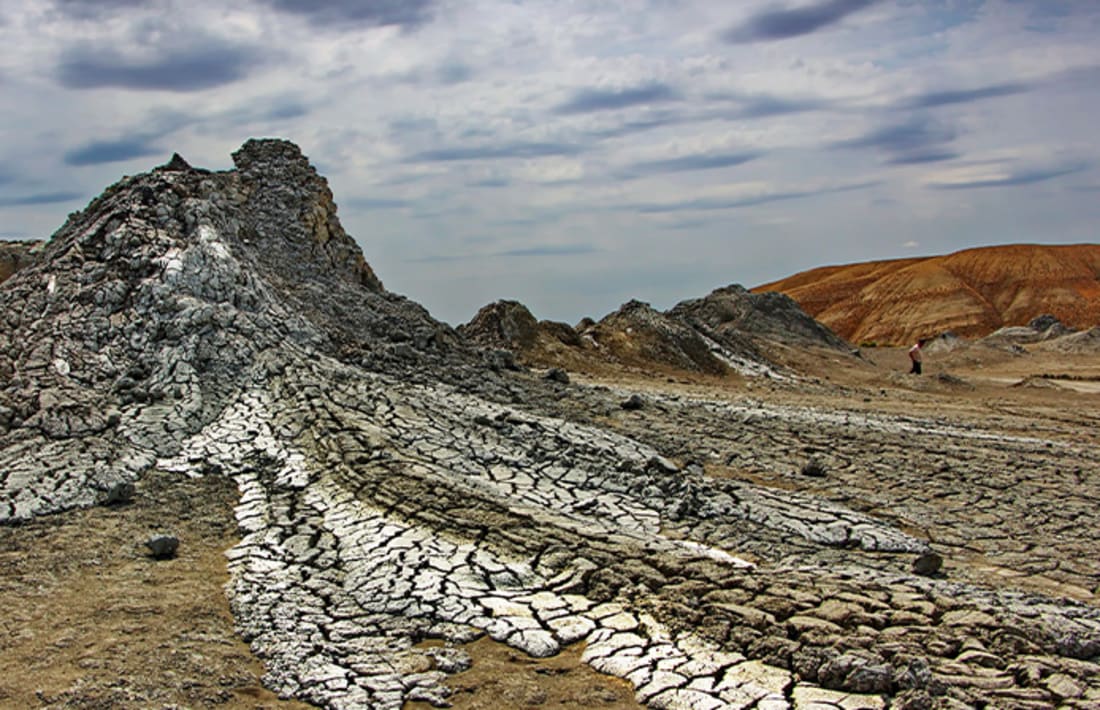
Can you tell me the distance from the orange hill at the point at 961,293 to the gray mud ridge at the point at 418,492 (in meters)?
41.3

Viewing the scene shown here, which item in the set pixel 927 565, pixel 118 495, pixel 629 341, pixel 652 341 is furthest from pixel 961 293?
pixel 118 495

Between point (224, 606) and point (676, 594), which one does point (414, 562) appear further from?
point (676, 594)

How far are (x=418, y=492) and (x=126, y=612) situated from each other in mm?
2496

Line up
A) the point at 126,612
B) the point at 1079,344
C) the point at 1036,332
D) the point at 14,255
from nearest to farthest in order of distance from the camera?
the point at 126,612
the point at 14,255
the point at 1079,344
the point at 1036,332

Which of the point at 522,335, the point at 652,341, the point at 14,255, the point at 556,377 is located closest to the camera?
the point at 556,377

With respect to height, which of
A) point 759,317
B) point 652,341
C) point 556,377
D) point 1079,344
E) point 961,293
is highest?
point 961,293

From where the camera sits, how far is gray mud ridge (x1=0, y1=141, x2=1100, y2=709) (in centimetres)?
499

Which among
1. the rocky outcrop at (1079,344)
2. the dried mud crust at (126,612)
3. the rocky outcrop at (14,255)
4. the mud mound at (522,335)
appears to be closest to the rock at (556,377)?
the mud mound at (522,335)

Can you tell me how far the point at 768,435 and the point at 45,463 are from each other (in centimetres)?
846

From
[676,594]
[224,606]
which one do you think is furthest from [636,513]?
[224,606]

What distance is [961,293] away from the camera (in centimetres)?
5541

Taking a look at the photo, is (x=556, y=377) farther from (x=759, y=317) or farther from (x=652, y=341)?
(x=759, y=317)

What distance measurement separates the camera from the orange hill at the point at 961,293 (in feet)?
169

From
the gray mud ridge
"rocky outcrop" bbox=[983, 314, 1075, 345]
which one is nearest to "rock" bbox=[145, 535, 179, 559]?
the gray mud ridge
